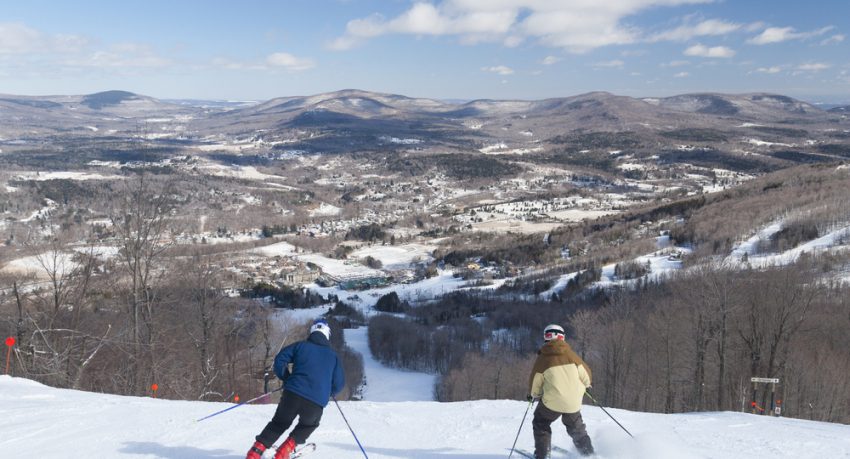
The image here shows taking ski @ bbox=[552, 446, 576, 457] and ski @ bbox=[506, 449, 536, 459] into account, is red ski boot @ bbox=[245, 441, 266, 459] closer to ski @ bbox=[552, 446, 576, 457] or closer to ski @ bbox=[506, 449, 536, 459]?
ski @ bbox=[506, 449, 536, 459]

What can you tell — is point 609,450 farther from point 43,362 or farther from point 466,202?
point 466,202

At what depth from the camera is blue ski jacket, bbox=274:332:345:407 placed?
5.62 meters

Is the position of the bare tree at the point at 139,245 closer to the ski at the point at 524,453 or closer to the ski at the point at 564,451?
the ski at the point at 524,453

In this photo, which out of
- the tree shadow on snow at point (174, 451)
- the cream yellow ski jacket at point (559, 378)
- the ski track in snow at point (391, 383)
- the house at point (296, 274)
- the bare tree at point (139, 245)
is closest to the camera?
the cream yellow ski jacket at point (559, 378)

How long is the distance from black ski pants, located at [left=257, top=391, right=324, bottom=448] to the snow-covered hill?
2.82ft

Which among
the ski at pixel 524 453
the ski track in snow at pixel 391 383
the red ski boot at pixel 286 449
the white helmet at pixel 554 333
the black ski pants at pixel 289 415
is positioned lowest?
the ski track in snow at pixel 391 383

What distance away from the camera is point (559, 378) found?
5.99 meters

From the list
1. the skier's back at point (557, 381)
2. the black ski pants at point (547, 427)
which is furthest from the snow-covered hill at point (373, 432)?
the skier's back at point (557, 381)

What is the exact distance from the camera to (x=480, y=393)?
31.1 meters

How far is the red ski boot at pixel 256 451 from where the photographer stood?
5594 millimetres

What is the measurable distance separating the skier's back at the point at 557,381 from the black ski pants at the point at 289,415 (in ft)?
7.83

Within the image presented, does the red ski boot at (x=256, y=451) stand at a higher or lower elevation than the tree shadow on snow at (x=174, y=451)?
higher

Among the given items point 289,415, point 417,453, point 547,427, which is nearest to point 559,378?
point 547,427

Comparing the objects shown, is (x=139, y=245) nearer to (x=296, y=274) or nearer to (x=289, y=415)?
(x=289, y=415)
